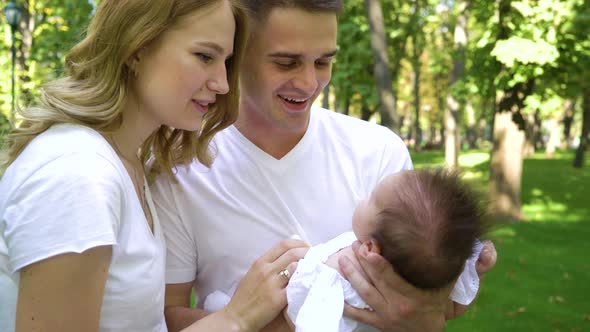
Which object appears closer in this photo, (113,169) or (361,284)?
(113,169)

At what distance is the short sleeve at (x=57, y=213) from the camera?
1765mm

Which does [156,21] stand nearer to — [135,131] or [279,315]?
[135,131]

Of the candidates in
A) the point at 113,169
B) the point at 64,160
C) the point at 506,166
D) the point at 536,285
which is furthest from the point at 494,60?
the point at 64,160

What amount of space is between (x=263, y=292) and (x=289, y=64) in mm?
1072

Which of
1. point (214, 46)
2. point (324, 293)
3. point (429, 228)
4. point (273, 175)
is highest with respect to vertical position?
point (214, 46)

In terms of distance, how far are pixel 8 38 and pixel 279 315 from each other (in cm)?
1907

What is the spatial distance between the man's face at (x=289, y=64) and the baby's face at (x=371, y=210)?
1.71 ft

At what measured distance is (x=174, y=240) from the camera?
2.71m

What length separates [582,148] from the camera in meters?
24.8

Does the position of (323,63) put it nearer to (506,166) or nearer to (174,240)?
(174,240)

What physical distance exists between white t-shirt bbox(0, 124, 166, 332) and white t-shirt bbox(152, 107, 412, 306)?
21.2 inches

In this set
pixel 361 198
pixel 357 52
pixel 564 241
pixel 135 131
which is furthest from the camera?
pixel 357 52

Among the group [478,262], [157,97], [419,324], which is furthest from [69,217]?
[478,262]

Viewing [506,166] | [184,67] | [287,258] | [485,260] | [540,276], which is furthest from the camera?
[506,166]
